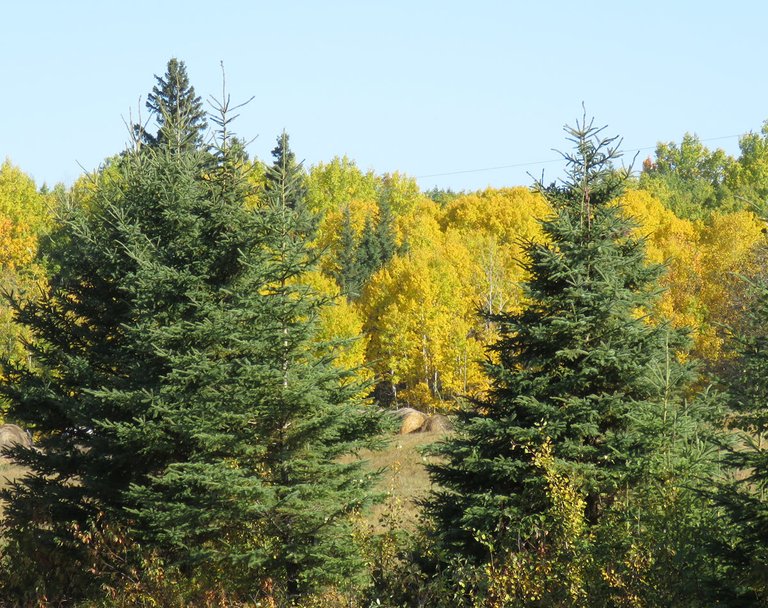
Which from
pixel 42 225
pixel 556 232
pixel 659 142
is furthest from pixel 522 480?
pixel 659 142

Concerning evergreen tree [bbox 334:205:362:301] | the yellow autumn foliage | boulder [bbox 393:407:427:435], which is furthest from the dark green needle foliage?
evergreen tree [bbox 334:205:362:301]

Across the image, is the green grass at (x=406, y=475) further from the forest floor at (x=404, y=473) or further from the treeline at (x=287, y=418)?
the treeline at (x=287, y=418)

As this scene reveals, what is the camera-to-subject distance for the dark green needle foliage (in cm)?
1525

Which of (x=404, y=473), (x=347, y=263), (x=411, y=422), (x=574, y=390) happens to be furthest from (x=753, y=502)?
(x=347, y=263)

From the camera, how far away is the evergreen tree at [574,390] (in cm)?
1434

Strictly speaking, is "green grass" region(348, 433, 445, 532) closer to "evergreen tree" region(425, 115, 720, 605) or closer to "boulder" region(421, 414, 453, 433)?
"boulder" region(421, 414, 453, 433)

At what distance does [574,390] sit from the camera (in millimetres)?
15242

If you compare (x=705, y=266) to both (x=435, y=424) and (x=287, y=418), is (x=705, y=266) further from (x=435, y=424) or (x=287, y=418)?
(x=287, y=418)

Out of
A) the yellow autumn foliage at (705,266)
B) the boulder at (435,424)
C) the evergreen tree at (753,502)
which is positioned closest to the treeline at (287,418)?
the evergreen tree at (753,502)

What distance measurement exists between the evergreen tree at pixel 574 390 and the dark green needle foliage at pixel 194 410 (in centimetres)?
214

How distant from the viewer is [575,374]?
14.9 meters

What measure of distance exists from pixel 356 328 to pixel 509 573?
46353mm

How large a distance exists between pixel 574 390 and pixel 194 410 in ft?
20.6

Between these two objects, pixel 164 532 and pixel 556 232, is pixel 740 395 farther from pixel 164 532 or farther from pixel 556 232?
pixel 164 532
